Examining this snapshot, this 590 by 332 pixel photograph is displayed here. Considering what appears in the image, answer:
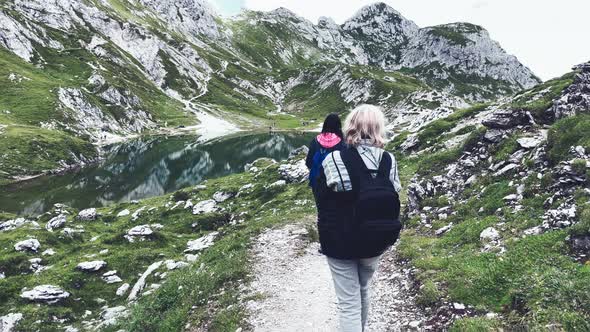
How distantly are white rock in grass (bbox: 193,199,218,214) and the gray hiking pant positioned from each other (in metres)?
30.2

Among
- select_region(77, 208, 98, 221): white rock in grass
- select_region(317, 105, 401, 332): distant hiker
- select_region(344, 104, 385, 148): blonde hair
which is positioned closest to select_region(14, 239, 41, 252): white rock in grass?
select_region(77, 208, 98, 221): white rock in grass

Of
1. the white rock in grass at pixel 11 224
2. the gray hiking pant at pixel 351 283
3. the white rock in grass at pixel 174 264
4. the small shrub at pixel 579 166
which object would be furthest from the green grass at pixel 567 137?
the white rock in grass at pixel 11 224

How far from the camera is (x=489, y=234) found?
1575 centimetres

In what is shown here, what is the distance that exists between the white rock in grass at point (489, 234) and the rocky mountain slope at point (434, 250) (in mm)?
67

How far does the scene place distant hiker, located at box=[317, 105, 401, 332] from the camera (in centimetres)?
744

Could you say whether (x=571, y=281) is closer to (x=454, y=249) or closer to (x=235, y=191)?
(x=454, y=249)

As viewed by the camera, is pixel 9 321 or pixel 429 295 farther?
pixel 9 321

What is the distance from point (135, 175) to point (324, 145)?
84108mm

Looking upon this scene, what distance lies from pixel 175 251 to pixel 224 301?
14185mm

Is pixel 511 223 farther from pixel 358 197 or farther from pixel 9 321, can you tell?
pixel 9 321

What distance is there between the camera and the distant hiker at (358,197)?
7438 mm

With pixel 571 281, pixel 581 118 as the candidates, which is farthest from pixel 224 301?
pixel 581 118

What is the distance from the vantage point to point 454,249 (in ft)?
52.7

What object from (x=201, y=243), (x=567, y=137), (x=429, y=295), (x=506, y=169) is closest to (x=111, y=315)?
(x=201, y=243)
